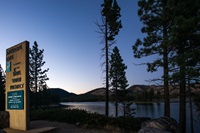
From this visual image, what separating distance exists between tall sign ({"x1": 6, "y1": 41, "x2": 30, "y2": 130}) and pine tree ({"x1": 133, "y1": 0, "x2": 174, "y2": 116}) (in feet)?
22.4

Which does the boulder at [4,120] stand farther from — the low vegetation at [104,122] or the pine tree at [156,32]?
the pine tree at [156,32]

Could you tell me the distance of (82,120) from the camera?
11711mm

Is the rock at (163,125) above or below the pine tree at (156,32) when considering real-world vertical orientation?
below

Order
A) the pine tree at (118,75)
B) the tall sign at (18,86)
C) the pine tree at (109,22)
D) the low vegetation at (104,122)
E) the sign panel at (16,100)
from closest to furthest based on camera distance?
the tall sign at (18,86) < the sign panel at (16,100) < the low vegetation at (104,122) < the pine tree at (109,22) < the pine tree at (118,75)

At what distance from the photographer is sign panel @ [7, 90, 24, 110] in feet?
32.4

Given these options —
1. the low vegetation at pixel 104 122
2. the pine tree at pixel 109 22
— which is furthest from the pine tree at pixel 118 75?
the low vegetation at pixel 104 122

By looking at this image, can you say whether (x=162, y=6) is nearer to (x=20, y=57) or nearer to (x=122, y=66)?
(x=20, y=57)

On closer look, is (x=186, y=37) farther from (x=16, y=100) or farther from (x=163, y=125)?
(x=16, y=100)

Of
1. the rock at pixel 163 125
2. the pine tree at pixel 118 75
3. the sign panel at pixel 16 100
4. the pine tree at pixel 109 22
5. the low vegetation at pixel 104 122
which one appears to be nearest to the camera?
the rock at pixel 163 125

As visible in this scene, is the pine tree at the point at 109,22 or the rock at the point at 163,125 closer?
the rock at the point at 163,125

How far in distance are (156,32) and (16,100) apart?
28.8ft

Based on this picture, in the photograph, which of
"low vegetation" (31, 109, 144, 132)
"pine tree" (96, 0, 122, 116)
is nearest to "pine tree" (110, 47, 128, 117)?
"pine tree" (96, 0, 122, 116)

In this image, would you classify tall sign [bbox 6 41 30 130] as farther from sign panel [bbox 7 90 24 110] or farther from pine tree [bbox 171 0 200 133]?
pine tree [bbox 171 0 200 133]

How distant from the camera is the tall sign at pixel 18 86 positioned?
31.8 feet
